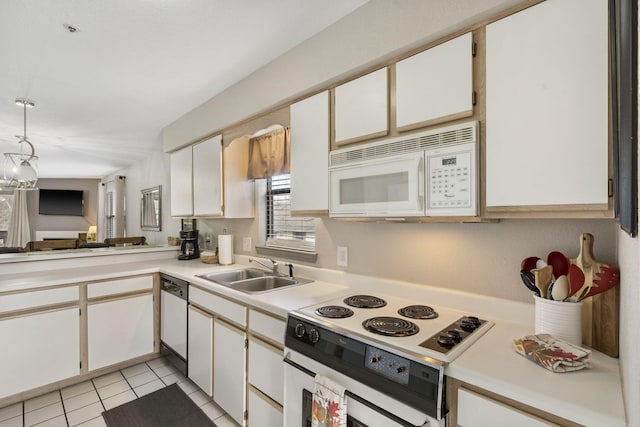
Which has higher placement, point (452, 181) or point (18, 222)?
point (452, 181)

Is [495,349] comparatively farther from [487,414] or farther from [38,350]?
[38,350]

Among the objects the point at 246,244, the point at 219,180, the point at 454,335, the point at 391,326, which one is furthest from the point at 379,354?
the point at 219,180

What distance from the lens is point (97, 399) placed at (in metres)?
2.31

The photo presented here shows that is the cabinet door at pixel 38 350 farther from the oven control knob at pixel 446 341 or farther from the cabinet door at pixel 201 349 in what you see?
the oven control knob at pixel 446 341

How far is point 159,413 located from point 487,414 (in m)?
2.14

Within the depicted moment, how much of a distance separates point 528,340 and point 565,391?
233 mm

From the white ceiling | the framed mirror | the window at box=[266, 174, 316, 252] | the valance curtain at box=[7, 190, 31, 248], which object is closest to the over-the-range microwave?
the window at box=[266, 174, 316, 252]

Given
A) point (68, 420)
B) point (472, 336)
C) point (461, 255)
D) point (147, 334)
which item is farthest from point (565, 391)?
point (147, 334)

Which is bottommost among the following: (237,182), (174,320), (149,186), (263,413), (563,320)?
(263,413)

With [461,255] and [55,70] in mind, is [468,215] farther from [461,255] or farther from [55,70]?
[55,70]

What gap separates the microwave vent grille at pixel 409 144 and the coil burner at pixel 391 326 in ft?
2.51

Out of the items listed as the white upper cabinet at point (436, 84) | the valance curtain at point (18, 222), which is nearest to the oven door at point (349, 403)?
the white upper cabinet at point (436, 84)

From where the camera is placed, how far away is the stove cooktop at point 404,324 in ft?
3.71

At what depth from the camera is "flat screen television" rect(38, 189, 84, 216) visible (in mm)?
7930
